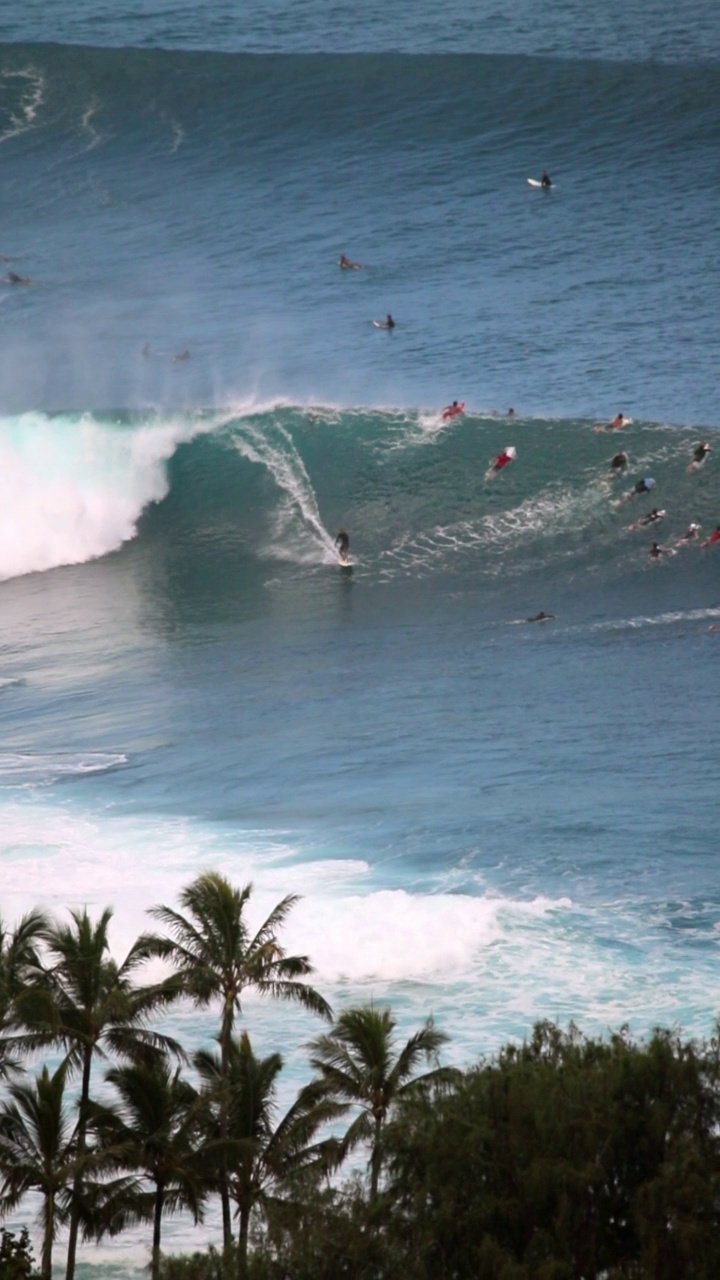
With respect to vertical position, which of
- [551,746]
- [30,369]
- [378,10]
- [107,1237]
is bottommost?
[107,1237]

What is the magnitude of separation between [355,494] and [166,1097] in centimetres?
2988

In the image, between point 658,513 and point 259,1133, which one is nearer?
point 259,1133

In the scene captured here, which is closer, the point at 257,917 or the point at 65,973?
the point at 65,973

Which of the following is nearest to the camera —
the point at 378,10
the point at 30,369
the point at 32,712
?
the point at 32,712

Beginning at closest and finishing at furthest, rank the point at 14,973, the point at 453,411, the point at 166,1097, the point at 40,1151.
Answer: the point at 40,1151 < the point at 166,1097 < the point at 14,973 < the point at 453,411

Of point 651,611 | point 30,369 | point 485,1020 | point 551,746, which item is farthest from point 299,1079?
point 30,369

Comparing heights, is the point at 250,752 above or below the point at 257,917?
above

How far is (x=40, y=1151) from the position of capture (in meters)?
20.0

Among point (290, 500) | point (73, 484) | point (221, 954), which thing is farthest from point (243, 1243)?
point (73, 484)

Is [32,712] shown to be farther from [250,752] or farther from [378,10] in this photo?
[378,10]

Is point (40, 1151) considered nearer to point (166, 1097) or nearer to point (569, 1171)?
point (166, 1097)

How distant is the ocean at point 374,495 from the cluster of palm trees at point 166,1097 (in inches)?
111

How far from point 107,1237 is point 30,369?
41.1m

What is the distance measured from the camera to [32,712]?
39.3 meters
